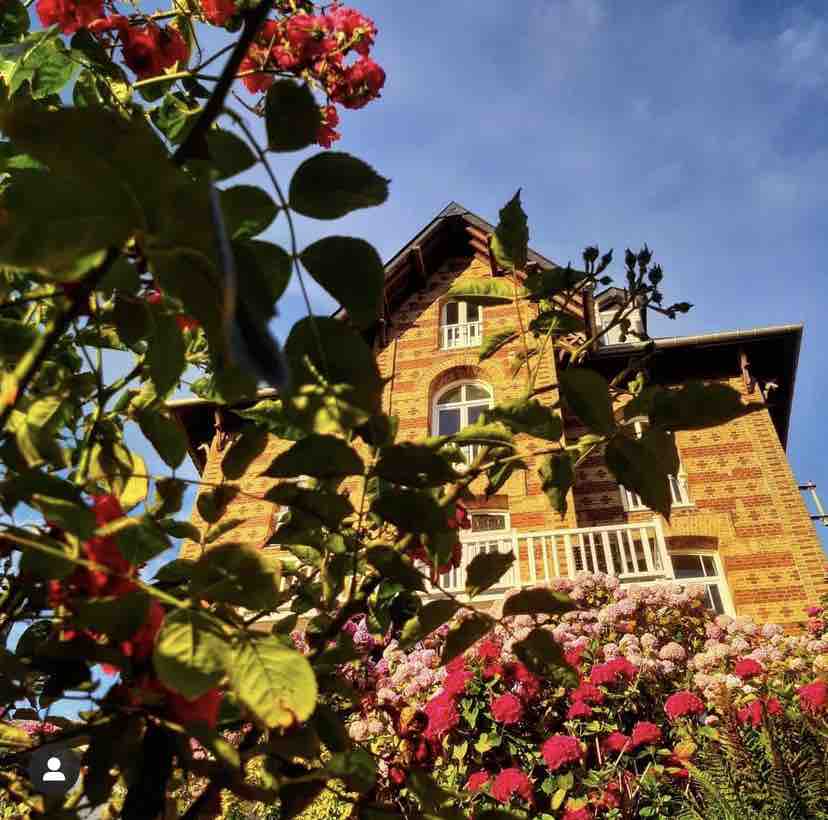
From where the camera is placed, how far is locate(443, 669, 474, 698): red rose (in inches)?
182

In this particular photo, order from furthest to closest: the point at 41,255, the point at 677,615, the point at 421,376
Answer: the point at 421,376 → the point at 677,615 → the point at 41,255

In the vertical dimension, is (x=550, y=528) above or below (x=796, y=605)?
above

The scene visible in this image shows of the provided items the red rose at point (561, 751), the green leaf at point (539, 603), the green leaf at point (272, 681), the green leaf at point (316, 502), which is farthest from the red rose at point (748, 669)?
the green leaf at point (272, 681)

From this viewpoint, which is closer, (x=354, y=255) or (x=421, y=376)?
(x=354, y=255)

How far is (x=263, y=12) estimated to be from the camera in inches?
20.5

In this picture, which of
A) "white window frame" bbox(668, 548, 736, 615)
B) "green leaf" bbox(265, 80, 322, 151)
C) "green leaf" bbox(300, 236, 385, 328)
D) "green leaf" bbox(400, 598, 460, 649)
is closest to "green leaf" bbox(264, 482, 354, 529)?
"green leaf" bbox(400, 598, 460, 649)

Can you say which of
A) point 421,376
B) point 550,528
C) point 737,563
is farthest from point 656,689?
point 421,376

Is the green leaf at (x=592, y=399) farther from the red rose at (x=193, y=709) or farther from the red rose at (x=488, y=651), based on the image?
the red rose at (x=488, y=651)

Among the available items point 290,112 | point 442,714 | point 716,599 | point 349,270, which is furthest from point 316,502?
point 716,599

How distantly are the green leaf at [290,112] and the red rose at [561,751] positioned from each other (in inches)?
170

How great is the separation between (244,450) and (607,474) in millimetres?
10128

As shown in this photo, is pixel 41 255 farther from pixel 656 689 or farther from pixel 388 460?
Result: pixel 656 689

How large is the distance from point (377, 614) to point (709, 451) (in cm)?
1032

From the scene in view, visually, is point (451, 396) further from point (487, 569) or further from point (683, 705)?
point (487, 569)
